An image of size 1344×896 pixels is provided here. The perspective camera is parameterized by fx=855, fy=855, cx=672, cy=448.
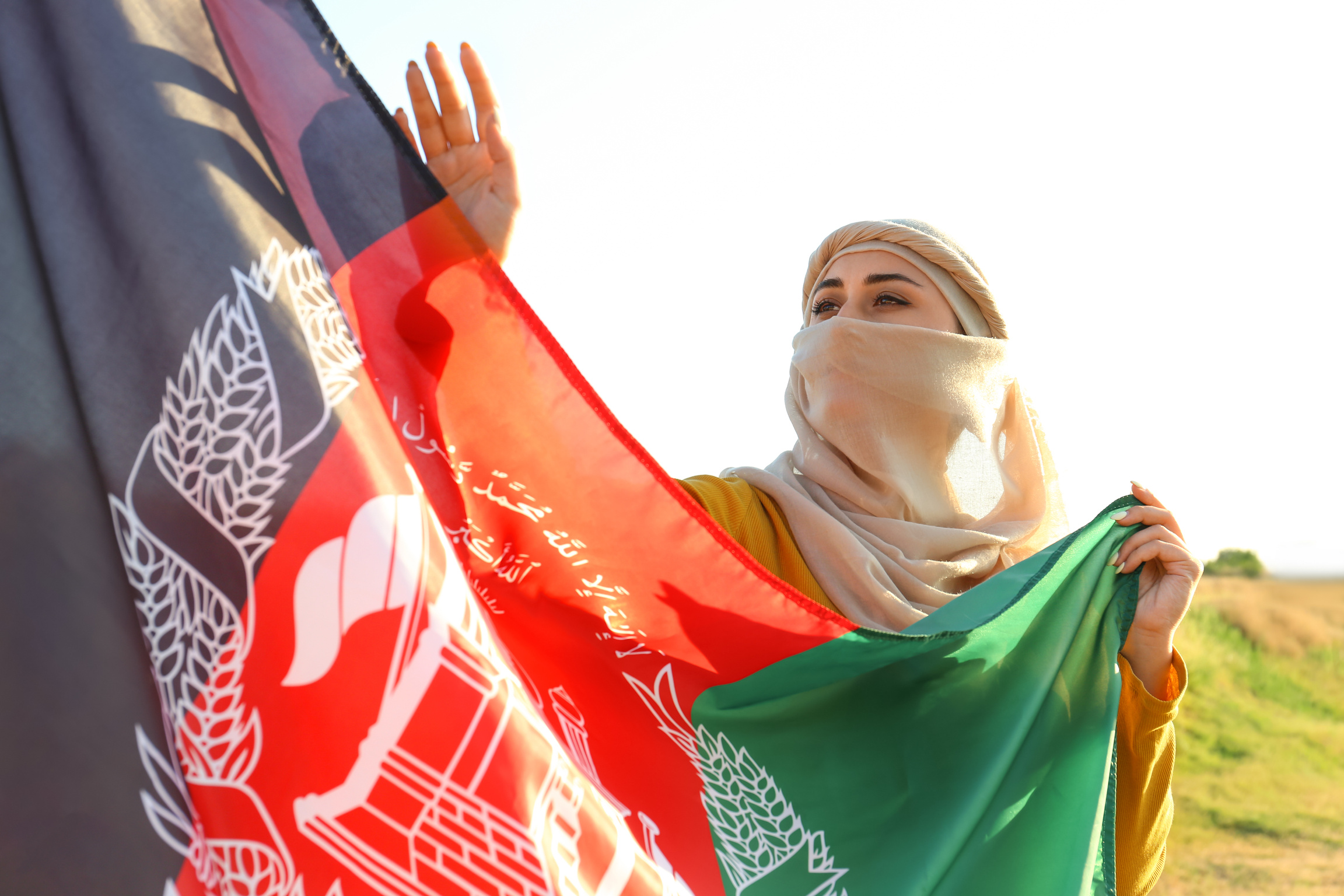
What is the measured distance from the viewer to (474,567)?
3.08ft

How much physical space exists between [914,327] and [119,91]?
143 centimetres

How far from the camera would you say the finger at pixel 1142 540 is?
136 centimetres

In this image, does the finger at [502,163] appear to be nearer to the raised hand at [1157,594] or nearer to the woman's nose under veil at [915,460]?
the woman's nose under veil at [915,460]

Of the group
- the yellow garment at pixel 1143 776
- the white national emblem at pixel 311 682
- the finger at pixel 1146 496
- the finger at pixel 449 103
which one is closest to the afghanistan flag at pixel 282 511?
the white national emblem at pixel 311 682

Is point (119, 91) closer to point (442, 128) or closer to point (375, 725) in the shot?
point (442, 128)

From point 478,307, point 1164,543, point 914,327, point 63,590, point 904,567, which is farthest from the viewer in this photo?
point 914,327

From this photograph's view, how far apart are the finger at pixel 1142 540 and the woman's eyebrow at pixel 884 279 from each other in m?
0.72

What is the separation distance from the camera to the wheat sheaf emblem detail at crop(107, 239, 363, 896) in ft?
2.23

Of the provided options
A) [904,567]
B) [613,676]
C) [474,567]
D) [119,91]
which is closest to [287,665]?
[474,567]

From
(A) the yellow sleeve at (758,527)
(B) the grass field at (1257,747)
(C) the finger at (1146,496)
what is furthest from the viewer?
(B) the grass field at (1257,747)

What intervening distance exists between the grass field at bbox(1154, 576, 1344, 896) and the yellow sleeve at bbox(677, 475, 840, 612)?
7.14 m

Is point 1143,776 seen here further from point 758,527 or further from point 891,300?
point 891,300

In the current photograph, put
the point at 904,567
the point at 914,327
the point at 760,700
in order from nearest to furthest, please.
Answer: the point at 760,700, the point at 904,567, the point at 914,327

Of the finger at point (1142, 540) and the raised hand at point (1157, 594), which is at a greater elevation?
the finger at point (1142, 540)
